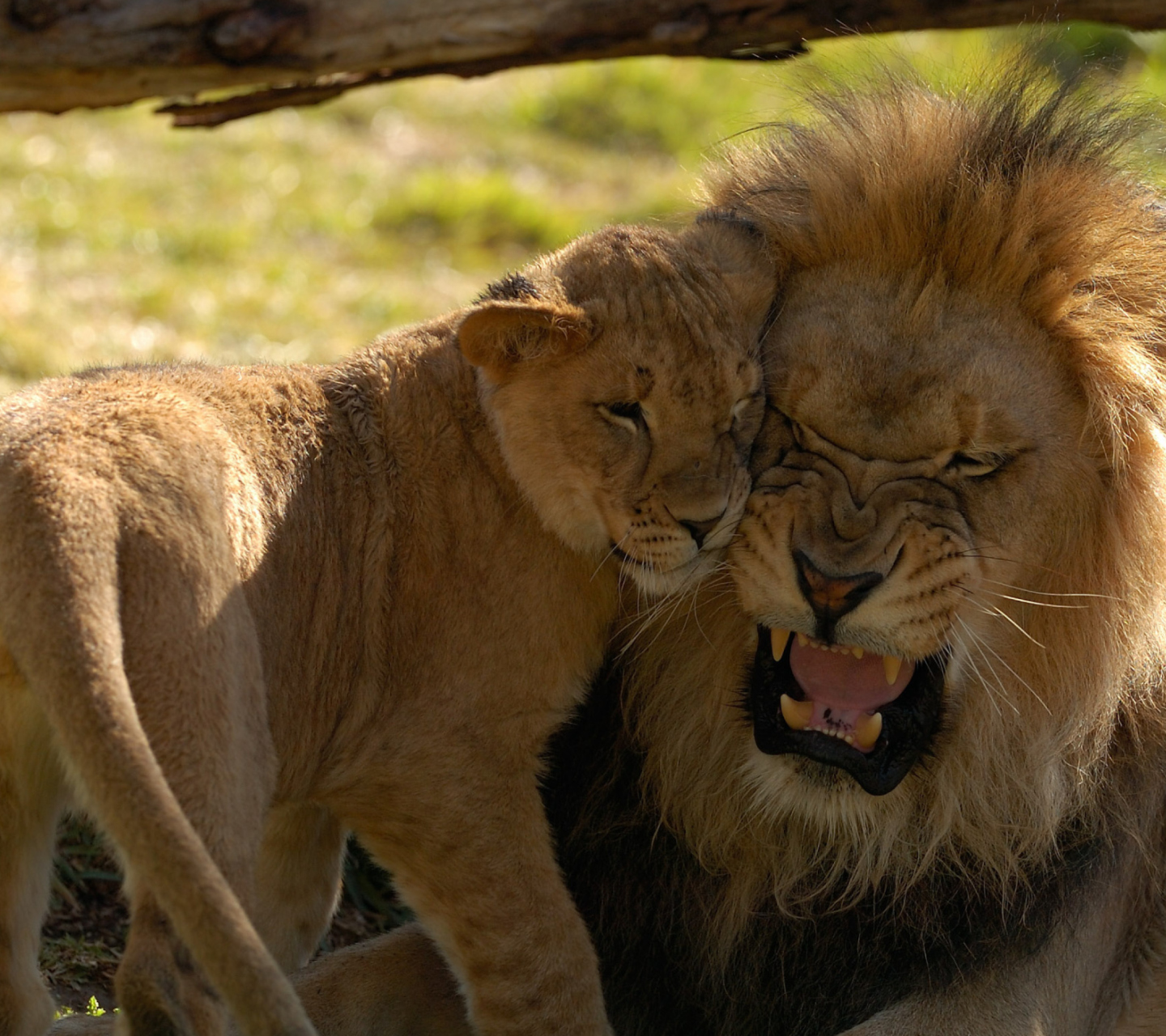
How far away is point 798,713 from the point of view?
115 inches

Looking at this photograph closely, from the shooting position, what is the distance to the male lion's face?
2.73 m

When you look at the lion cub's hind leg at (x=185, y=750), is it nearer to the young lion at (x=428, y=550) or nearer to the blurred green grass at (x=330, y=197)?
the young lion at (x=428, y=550)

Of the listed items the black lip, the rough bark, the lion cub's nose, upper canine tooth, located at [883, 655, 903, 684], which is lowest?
the black lip

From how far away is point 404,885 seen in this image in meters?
2.89

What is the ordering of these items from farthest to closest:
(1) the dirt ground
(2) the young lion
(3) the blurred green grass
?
(3) the blurred green grass → (1) the dirt ground → (2) the young lion

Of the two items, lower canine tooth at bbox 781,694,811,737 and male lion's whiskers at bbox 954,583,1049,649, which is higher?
male lion's whiskers at bbox 954,583,1049,649

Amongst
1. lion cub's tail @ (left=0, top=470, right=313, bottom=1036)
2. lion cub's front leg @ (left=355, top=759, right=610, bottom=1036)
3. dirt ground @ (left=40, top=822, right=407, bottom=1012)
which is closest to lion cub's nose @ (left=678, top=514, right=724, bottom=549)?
lion cub's front leg @ (left=355, top=759, right=610, bottom=1036)

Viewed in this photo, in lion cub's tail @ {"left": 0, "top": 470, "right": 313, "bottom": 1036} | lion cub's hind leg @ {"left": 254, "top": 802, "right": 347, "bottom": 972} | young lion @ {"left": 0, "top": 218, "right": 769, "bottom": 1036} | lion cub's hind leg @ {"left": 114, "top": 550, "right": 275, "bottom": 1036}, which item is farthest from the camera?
lion cub's hind leg @ {"left": 254, "top": 802, "right": 347, "bottom": 972}

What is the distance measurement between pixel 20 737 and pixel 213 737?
334 mm

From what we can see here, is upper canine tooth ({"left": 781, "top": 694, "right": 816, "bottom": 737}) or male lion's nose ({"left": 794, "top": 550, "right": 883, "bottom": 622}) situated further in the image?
upper canine tooth ({"left": 781, "top": 694, "right": 816, "bottom": 737})

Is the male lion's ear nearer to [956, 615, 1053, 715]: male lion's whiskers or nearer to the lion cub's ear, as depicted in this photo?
the lion cub's ear

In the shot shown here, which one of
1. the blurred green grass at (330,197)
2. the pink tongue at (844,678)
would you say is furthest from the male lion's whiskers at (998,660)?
the blurred green grass at (330,197)

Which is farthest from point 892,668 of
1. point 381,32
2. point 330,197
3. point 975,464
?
point 330,197

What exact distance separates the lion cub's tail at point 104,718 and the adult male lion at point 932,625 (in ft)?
3.56
